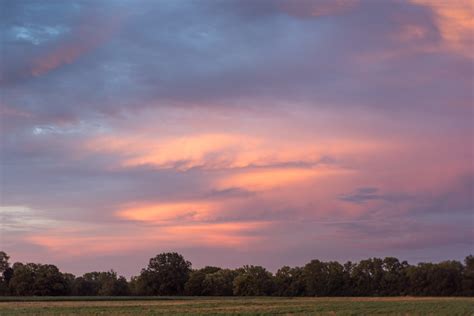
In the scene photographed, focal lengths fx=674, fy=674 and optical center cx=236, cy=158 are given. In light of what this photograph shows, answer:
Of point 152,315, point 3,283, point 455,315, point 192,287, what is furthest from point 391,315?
point 3,283

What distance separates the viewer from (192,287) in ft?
487

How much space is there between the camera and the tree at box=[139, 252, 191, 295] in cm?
15150

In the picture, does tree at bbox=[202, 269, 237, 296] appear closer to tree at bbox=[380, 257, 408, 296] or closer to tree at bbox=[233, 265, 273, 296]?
tree at bbox=[233, 265, 273, 296]

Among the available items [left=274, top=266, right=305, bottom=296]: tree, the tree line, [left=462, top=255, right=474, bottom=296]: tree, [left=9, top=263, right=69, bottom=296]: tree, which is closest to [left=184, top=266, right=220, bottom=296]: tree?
the tree line

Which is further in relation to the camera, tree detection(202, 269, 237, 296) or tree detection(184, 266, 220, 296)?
tree detection(184, 266, 220, 296)

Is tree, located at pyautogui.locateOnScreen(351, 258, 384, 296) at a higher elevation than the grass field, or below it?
higher

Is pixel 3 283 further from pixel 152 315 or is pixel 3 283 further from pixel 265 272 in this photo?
pixel 152 315

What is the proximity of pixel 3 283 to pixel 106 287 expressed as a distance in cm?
2222

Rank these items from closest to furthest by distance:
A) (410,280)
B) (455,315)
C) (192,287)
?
(455,315), (410,280), (192,287)

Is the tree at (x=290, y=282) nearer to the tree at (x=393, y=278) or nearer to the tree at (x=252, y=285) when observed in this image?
the tree at (x=252, y=285)

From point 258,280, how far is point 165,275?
22.1 m

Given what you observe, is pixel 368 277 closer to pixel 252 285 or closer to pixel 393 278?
pixel 393 278

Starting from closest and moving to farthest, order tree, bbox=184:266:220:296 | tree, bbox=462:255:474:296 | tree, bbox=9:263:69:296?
tree, bbox=462:255:474:296
tree, bbox=9:263:69:296
tree, bbox=184:266:220:296

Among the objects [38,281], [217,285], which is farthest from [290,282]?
[38,281]
